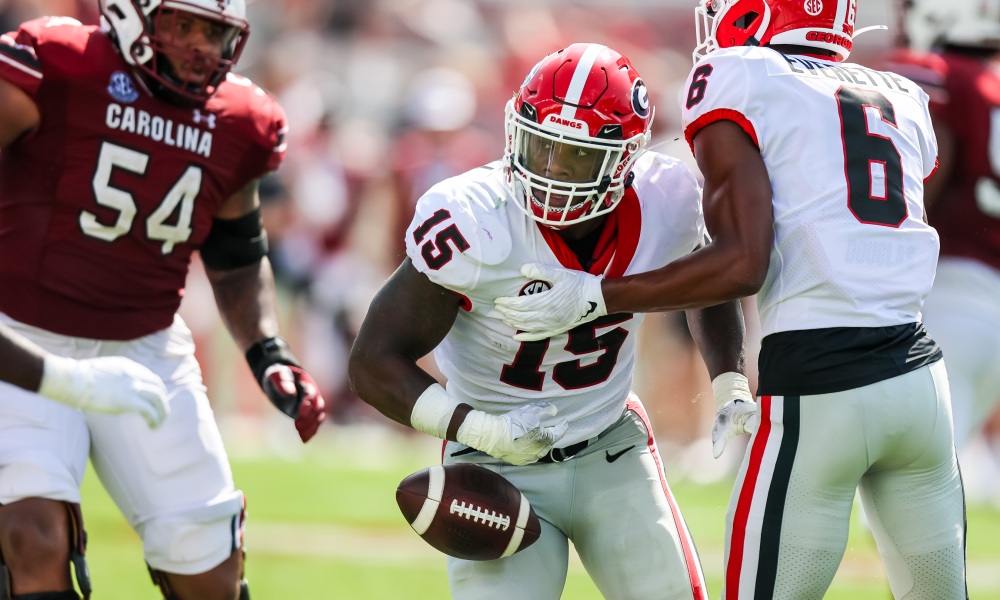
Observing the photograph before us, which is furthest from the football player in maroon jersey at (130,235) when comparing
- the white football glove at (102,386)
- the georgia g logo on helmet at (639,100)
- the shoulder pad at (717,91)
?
the shoulder pad at (717,91)

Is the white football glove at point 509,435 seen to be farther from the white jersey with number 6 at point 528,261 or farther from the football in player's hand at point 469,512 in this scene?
the white jersey with number 6 at point 528,261

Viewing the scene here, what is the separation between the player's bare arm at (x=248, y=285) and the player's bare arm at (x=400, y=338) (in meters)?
0.78

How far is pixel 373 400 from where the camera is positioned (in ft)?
11.1

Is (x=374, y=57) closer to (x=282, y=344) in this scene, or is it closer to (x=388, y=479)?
(x=388, y=479)

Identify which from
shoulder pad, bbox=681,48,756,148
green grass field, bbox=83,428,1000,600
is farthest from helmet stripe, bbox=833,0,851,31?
green grass field, bbox=83,428,1000,600

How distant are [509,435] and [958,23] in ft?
9.06

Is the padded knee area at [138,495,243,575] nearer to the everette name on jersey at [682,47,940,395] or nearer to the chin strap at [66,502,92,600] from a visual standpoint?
the chin strap at [66,502,92,600]

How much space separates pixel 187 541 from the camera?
3836 mm

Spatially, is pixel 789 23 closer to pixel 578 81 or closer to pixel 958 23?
pixel 578 81

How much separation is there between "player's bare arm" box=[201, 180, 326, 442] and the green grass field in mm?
1722

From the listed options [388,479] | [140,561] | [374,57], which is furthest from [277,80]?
[140,561]

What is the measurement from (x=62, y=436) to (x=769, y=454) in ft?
6.37

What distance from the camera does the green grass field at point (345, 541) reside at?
580cm

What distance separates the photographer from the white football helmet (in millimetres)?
4941
